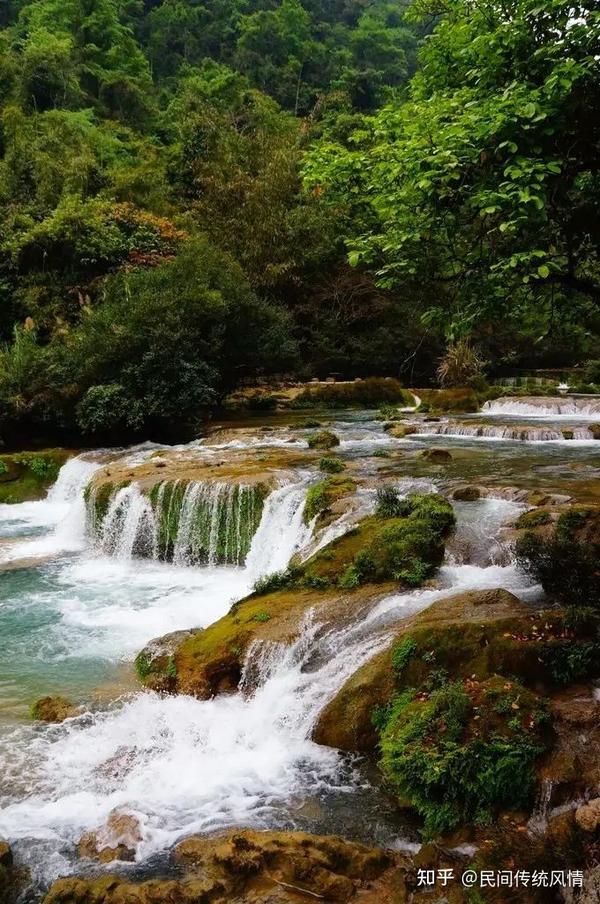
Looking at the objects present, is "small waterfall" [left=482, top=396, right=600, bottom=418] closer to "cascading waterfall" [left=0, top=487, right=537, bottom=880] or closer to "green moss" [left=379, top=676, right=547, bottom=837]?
"cascading waterfall" [left=0, top=487, right=537, bottom=880]

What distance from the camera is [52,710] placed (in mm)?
6441

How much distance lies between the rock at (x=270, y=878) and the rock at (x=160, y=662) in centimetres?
259

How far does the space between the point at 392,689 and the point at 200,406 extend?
41.9 ft

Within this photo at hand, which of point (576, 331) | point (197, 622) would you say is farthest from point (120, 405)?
point (576, 331)

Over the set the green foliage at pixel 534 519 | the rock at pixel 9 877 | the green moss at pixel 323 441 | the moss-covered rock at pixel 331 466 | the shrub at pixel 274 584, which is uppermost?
the green moss at pixel 323 441

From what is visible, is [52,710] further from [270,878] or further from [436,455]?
[436,455]

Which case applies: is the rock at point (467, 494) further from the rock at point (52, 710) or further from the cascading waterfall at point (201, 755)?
the rock at point (52, 710)

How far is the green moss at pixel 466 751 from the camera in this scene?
4.47 m

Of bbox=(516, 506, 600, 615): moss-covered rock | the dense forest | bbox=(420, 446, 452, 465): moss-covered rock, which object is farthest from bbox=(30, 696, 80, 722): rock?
bbox=(420, 446, 452, 465): moss-covered rock

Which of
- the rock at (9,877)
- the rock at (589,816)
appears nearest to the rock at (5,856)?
the rock at (9,877)

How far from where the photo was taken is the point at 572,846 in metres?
3.91

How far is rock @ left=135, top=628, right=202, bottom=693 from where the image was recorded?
695cm

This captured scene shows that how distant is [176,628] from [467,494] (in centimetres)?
467

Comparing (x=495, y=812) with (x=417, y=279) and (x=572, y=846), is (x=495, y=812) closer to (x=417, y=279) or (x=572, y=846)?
(x=572, y=846)
